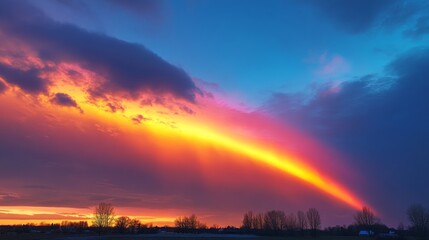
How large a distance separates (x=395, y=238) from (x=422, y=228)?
4997cm

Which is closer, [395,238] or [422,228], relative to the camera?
[395,238]

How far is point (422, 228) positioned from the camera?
169 m

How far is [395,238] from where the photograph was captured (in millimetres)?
130000
